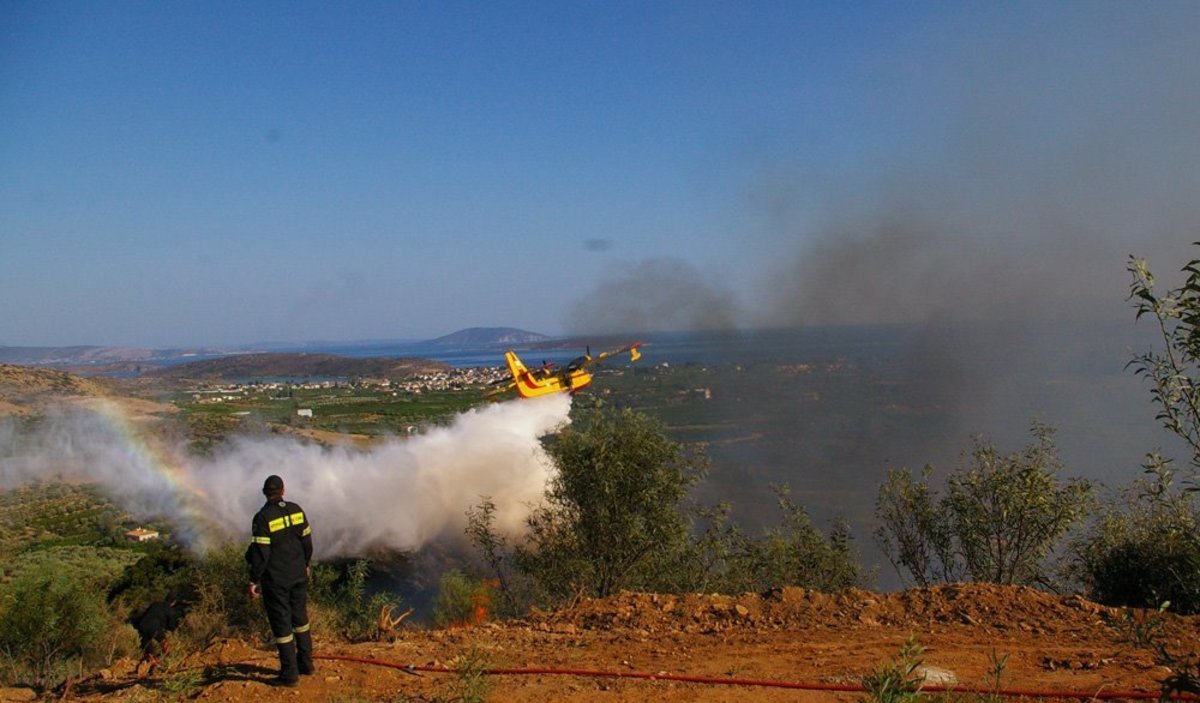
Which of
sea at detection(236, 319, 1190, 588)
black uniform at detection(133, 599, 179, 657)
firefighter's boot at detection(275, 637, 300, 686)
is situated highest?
firefighter's boot at detection(275, 637, 300, 686)

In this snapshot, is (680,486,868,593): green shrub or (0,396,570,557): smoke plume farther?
(0,396,570,557): smoke plume

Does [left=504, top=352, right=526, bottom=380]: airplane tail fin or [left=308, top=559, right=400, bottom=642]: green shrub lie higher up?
[left=504, top=352, right=526, bottom=380]: airplane tail fin

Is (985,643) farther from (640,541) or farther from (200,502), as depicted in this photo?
(200,502)

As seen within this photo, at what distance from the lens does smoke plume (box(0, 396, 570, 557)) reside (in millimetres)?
54062

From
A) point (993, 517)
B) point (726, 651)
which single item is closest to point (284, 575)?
point (726, 651)

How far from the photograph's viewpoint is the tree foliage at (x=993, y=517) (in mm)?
16625

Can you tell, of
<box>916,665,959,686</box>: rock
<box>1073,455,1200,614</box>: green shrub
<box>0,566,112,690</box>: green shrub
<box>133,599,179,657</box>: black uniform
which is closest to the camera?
<box>916,665,959,686</box>: rock

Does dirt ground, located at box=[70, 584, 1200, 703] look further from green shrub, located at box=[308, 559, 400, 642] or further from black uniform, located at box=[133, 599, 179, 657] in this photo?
green shrub, located at box=[308, 559, 400, 642]

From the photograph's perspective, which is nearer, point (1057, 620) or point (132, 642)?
point (1057, 620)

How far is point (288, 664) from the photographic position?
784 centimetres

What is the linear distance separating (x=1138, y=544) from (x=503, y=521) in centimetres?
4693

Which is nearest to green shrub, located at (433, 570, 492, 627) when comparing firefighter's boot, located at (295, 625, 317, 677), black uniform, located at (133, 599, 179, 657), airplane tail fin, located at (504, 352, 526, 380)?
black uniform, located at (133, 599, 179, 657)

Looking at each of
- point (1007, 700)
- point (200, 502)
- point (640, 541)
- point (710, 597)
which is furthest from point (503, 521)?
point (1007, 700)

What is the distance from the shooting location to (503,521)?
55969mm
